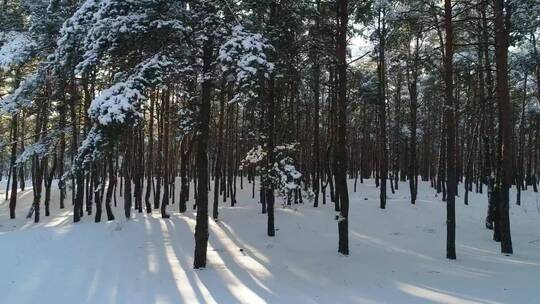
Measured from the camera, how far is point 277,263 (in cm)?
1155

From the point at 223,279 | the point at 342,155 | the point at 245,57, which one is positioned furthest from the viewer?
the point at 342,155

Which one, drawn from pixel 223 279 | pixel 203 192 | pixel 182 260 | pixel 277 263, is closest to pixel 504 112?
pixel 277 263

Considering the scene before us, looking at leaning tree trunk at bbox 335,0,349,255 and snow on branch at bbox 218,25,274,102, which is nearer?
snow on branch at bbox 218,25,274,102

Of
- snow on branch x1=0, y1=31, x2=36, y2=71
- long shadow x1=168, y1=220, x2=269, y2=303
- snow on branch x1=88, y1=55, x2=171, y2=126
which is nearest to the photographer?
snow on branch x1=88, y1=55, x2=171, y2=126

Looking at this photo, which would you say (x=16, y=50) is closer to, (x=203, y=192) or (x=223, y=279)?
(x=203, y=192)

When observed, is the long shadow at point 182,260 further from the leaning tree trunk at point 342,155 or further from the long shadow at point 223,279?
the leaning tree trunk at point 342,155

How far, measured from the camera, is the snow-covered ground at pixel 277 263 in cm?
890

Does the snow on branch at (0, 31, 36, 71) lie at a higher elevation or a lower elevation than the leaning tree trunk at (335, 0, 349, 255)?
higher

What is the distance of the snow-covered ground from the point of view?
890 cm

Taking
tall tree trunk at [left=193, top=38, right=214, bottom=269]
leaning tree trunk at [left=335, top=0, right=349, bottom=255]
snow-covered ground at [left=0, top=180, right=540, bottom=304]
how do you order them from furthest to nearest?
leaning tree trunk at [left=335, top=0, right=349, bottom=255] → tall tree trunk at [left=193, top=38, right=214, bottom=269] → snow-covered ground at [left=0, top=180, right=540, bottom=304]

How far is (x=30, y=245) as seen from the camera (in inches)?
537

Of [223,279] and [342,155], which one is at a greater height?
[342,155]

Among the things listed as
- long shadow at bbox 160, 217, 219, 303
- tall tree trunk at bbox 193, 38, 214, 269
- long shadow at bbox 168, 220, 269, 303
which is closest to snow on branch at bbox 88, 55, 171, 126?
tall tree trunk at bbox 193, 38, 214, 269

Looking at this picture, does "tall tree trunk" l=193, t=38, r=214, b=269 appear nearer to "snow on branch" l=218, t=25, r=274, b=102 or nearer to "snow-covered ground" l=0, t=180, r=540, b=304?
"snow-covered ground" l=0, t=180, r=540, b=304
